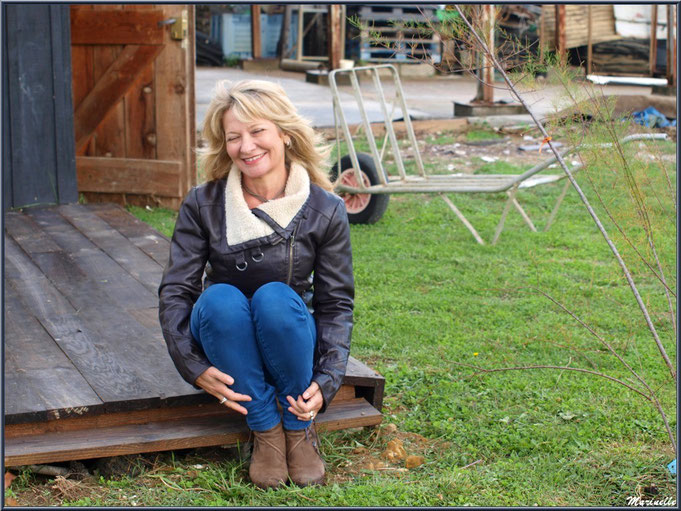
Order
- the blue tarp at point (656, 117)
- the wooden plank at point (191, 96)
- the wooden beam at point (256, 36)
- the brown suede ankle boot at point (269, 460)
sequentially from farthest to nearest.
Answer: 1. the wooden beam at point (256, 36)
2. the blue tarp at point (656, 117)
3. the wooden plank at point (191, 96)
4. the brown suede ankle boot at point (269, 460)

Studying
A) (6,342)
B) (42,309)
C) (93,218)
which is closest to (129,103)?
(93,218)

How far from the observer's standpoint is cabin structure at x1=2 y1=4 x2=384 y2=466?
297 cm

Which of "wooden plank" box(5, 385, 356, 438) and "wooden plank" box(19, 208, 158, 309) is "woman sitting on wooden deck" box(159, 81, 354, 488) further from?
"wooden plank" box(19, 208, 158, 309)

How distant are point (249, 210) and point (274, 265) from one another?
207 mm

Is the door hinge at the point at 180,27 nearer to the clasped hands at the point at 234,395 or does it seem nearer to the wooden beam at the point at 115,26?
the wooden beam at the point at 115,26

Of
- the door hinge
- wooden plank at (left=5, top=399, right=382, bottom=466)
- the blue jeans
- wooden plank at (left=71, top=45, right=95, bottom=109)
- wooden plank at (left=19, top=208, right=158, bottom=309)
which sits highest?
the door hinge

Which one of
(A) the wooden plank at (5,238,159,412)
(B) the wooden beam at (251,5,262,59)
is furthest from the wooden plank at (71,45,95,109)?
(B) the wooden beam at (251,5,262,59)

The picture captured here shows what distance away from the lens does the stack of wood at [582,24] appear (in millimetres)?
14250

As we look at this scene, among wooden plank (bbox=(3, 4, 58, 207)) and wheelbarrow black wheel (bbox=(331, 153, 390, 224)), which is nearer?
wooden plank (bbox=(3, 4, 58, 207))

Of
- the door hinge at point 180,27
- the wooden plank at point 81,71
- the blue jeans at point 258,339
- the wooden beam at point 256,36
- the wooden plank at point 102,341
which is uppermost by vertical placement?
the wooden beam at point 256,36

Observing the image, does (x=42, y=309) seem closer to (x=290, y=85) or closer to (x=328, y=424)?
(x=328, y=424)

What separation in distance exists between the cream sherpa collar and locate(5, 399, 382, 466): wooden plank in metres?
0.68

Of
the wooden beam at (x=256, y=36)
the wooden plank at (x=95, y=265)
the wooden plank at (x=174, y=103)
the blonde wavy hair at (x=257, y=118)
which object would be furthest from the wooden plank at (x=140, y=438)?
the wooden beam at (x=256, y=36)

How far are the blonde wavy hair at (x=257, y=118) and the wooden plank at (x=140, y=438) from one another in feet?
2.90
